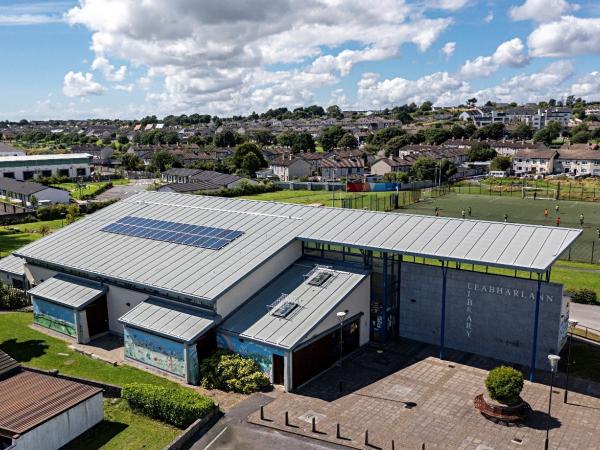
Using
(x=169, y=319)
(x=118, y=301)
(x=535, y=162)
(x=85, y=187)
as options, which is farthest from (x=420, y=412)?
(x=535, y=162)

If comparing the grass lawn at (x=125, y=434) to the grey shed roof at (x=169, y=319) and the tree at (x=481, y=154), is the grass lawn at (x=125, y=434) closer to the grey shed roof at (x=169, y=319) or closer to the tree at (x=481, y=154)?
the grey shed roof at (x=169, y=319)

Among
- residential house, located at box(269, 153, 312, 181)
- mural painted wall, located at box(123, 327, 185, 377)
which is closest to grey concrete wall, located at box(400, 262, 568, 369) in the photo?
mural painted wall, located at box(123, 327, 185, 377)

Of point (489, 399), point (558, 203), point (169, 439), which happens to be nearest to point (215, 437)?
point (169, 439)

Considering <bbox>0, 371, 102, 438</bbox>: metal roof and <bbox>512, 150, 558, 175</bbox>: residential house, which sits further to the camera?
<bbox>512, 150, 558, 175</bbox>: residential house

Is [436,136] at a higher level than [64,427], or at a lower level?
higher

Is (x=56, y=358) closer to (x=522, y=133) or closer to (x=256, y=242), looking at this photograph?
(x=256, y=242)

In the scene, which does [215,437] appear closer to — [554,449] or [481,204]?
[554,449]

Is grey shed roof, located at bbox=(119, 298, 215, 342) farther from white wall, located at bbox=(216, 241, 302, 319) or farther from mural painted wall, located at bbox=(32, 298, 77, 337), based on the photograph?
mural painted wall, located at bbox=(32, 298, 77, 337)

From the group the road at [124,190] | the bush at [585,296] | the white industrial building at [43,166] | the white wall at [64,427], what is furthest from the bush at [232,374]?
the white industrial building at [43,166]

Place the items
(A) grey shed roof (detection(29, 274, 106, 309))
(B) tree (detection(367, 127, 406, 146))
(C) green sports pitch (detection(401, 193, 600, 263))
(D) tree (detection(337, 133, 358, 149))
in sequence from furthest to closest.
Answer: (B) tree (detection(367, 127, 406, 146)) → (D) tree (detection(337, 133, 358, 149)) → (C) green sports pitch (detection(401, 193, 600, 263)) → (A) grey shed roof (detection(29, 274, 106, 309))
